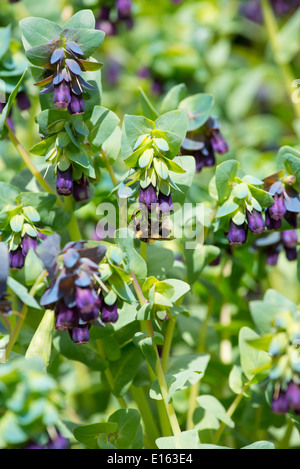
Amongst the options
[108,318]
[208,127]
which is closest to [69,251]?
[108,318]

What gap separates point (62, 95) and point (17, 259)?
0.25m

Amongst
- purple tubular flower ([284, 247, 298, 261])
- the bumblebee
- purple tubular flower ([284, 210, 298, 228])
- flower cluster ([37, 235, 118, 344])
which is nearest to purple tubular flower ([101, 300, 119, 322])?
flower cluster ([37, 235, 118, 344])

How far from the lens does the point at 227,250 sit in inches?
47.2

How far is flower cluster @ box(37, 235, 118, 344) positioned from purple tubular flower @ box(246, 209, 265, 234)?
0.83 ft

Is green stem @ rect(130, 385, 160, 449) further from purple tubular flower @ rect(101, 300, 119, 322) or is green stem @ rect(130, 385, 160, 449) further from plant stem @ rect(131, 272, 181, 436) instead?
purple tubular flower @ rect(101, 300, 119, 322)

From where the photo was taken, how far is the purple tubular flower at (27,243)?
35.3 inches

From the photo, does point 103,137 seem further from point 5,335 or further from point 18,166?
point 18,166

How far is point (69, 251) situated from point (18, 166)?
2.47 ft

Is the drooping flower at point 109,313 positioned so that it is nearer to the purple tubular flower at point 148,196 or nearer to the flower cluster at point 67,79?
the purple tubular flower at point 148,196

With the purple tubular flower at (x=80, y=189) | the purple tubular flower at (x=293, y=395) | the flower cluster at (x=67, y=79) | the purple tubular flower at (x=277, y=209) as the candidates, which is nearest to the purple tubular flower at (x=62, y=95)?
the flower cluster at (x=67, y=79)

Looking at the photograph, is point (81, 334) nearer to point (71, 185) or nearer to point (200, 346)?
point (71, 185)

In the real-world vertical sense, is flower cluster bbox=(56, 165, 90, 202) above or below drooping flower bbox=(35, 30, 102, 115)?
below

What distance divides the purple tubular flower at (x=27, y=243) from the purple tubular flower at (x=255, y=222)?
0.33m

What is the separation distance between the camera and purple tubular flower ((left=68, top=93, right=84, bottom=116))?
87 cm
